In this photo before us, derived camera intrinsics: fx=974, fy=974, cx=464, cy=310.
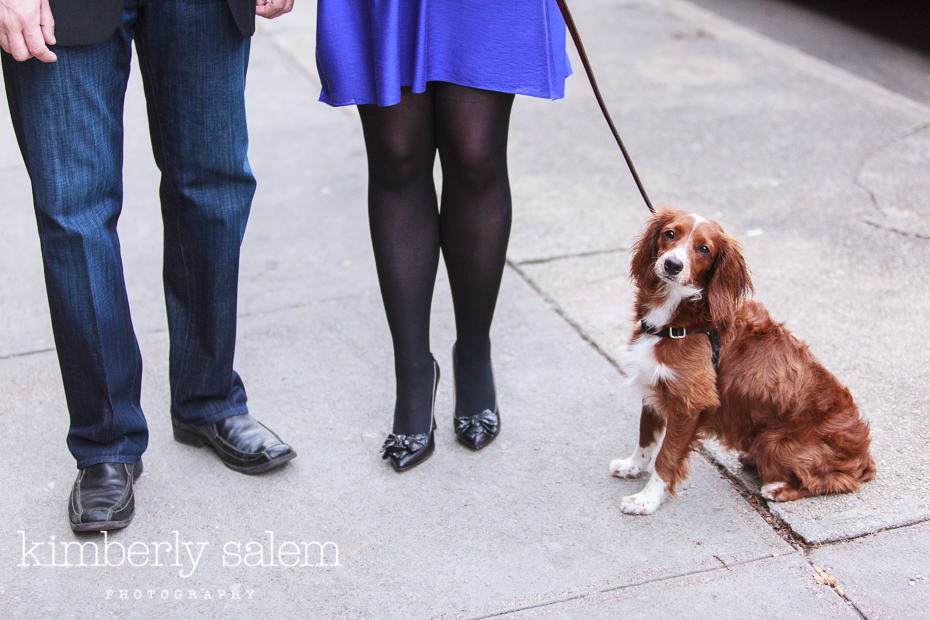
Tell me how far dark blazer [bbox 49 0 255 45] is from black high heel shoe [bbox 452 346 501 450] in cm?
137

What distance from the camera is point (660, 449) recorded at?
2.66 metres

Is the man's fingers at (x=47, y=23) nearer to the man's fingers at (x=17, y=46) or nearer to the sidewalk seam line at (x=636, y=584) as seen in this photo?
the man's fingers at (x=17, y=46)

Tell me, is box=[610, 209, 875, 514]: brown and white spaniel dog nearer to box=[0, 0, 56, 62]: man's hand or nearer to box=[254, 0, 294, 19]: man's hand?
box=[254, 0, 294, 19]: man's hand

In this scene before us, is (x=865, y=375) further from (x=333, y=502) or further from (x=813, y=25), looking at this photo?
(x=813, y=25)

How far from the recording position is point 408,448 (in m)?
2.89

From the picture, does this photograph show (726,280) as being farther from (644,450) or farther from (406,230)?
(406,230)

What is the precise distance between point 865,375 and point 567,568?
1.39 m

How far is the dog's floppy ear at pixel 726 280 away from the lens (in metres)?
2.49

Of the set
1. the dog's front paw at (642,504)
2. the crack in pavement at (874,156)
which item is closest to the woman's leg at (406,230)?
the dog's front paw at (642,504)

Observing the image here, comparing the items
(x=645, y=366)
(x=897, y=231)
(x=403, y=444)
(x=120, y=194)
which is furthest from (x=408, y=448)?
(x=897, y=231)

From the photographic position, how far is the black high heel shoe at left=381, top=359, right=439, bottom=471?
113 inches

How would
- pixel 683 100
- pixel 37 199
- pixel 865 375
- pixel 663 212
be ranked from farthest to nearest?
pixel 683 100, pixel 865 375, pixel 663 212, pixel 37 199

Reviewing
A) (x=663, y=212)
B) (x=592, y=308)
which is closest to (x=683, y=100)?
(x=592, y=308)

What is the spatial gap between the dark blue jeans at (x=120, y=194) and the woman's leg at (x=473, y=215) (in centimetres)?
58
